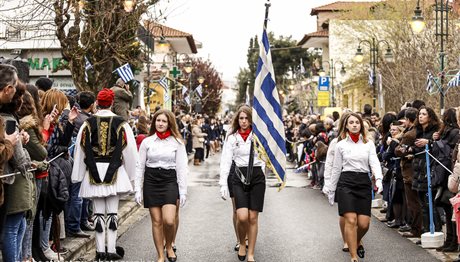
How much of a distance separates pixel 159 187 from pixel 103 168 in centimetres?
74

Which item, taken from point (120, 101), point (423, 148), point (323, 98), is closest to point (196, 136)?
point (120, 101)

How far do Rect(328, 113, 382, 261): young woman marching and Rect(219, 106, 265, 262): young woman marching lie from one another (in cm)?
100

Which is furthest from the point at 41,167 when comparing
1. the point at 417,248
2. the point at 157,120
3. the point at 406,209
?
the point at 406,209

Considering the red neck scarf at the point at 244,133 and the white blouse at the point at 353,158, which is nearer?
the white blouse at the point at 353,158

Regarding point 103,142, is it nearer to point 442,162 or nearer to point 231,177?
point 231,177

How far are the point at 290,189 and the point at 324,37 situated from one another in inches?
2351

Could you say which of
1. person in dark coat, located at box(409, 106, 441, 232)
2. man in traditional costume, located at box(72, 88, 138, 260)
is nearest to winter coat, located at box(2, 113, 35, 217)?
man in traditional costume, located at box(72, 88, 138, 260)

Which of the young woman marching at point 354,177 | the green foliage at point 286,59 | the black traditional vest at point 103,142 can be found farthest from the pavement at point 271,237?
the green foliage at point 286,59

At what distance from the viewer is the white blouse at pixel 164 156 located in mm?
10289

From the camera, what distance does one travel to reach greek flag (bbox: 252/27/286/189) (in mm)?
10609

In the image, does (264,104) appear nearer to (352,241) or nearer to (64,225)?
(352,241)

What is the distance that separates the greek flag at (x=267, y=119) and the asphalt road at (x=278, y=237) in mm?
1201

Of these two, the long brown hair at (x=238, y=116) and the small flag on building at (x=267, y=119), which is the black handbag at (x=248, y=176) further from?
the long brown hair at (x=238, y=116)

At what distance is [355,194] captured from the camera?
10.6 metres
